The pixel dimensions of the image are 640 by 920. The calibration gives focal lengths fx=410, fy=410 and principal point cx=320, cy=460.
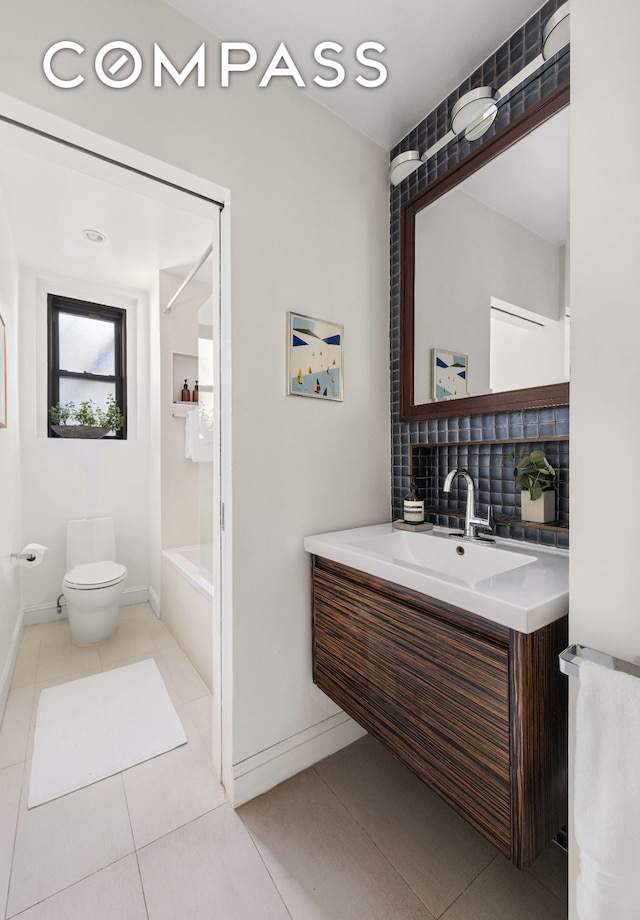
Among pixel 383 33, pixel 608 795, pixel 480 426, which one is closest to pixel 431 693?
pixel 608 795

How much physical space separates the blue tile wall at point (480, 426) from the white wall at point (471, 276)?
0.41 feet

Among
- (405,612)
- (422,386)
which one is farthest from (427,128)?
(405,612)

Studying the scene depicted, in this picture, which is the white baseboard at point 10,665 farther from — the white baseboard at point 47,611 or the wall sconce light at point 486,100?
the wall sconce light at point 486,100

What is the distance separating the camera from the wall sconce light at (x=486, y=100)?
116 centimetres

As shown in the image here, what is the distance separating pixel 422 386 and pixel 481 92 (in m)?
0.98

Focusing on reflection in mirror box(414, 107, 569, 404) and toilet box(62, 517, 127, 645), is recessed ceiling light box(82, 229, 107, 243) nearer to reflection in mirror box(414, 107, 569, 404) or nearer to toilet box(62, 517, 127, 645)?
reflection in mirror box(414, 107, 569, 404)

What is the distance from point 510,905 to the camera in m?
1.05

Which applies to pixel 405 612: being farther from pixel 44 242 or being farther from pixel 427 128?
pixel 44 242

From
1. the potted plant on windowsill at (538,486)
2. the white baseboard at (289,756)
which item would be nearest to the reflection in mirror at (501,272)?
the potted plant on windowsill at (538,486)

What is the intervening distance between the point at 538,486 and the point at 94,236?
2726 millimetres

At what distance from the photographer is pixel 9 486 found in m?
2.14

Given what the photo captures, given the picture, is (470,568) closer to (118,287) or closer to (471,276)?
(471,276)

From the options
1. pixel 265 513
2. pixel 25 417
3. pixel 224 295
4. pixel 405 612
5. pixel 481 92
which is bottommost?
pixel 405 612

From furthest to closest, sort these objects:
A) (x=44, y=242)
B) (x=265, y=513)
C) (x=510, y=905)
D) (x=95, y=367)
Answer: (x=95, y=367), (x=44, y=242), (x=265, y=513), (x=510, y=905)
